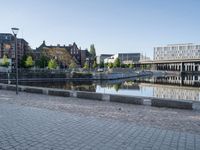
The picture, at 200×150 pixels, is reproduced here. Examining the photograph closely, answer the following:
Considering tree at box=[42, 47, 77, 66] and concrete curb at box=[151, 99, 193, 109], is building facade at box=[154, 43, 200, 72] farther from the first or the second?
concrete curb at box=[151, 99, 193, 109]

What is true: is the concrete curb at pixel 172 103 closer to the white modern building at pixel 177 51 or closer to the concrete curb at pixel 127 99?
the concrete curb at pixel 127 99

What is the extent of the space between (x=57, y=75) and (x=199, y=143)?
57432 mm

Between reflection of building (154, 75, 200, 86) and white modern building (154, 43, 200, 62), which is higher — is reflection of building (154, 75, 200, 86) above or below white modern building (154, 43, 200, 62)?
below

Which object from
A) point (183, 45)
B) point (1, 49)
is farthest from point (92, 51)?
point (183, 45)

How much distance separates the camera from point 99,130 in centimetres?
774

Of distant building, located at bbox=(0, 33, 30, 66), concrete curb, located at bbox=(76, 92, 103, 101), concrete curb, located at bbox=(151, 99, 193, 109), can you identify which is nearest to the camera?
concrete curb, located at bbox=(151, 99, 193, 109)

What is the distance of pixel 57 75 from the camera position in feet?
205

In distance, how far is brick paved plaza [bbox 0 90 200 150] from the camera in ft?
20.4

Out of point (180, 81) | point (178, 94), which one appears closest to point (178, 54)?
point (180, 81)

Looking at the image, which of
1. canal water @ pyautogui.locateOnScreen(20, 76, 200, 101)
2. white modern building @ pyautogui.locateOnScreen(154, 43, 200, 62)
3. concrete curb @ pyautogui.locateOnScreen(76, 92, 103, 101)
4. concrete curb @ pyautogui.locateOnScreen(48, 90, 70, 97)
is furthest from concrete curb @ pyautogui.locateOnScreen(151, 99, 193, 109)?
white modern building @ pyautogui.locateOnScreen(154, 43, 200, 62)

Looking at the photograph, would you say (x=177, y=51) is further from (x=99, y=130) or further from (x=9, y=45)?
(x=99, y=130)

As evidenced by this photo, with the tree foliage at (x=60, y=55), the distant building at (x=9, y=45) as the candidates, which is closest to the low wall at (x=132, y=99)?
the distant building at (x=9, y=45)

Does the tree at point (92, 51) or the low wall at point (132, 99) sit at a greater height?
the tree at point (92, 51)

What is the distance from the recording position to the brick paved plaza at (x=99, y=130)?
245 inches
